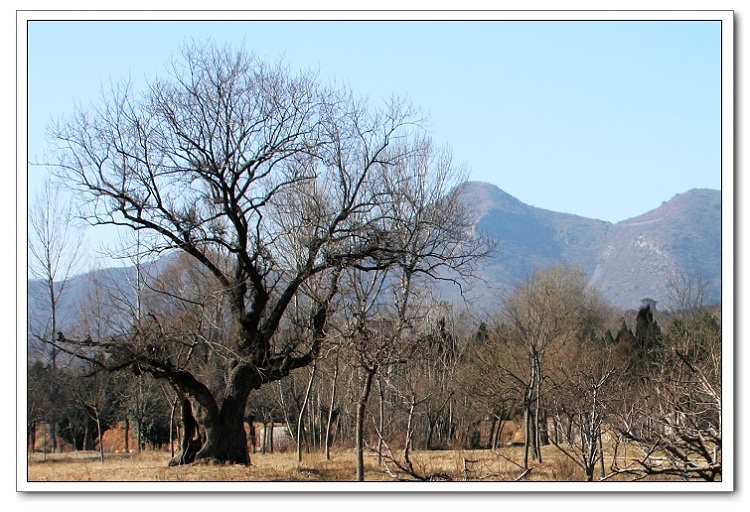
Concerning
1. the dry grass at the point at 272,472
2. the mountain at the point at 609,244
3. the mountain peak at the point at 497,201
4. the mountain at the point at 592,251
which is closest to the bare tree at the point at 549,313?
the mountain at the point at 592,251

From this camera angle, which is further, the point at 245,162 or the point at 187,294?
the point at 187,294

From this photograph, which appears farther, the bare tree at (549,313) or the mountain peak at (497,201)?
the mountain peak at (497,201)

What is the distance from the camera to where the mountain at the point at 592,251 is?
23578 mm

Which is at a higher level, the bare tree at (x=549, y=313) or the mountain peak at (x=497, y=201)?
the mountain peak at (x=497, y=201)

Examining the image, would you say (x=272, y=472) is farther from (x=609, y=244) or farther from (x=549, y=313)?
(x=609, y=244)

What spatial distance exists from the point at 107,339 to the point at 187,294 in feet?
30.7

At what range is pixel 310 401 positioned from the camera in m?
25.0

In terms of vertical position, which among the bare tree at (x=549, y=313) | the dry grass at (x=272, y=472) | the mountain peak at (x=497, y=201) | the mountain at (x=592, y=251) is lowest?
the dry grass at (x=272, y=472)

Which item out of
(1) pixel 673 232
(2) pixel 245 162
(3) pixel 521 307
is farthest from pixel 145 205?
(1) pixel 673 232

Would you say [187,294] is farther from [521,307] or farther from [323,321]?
[521,307]

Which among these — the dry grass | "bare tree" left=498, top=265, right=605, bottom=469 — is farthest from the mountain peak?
the dry grass

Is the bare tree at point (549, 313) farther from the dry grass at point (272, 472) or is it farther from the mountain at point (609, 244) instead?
the dry grass at point (272, 472)

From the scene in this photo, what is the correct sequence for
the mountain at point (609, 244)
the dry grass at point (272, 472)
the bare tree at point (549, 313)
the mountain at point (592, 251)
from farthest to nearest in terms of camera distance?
the mountain at point (609, 244)
the bare tree at point (549, 313)
the mountain at point (592, 251)
the dry grass at point (272, 472)

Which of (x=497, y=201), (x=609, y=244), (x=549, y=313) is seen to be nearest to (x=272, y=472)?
(x=549, y=313)
